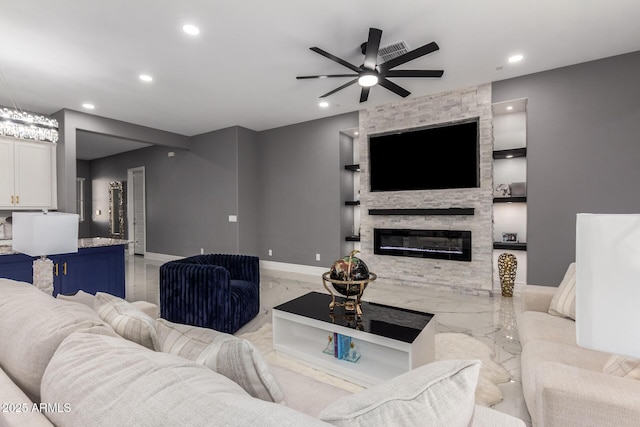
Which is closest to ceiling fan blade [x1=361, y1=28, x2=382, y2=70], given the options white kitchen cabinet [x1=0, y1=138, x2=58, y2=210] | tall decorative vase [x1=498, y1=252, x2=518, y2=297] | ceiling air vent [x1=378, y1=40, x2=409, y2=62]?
ceiling air vent [x1=378, y1=40, x2=409, y2=62]

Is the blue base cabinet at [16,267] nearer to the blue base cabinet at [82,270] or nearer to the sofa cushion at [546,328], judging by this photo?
the blue base cabinet at [82,270]

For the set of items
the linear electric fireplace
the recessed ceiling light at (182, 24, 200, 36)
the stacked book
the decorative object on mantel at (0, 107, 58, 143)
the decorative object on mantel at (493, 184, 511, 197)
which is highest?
the recessed ceiling light at (182, 24, 200, 36)

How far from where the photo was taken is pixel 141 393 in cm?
57

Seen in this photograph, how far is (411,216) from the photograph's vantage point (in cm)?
468

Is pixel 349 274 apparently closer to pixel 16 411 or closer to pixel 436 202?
pixel 16 411

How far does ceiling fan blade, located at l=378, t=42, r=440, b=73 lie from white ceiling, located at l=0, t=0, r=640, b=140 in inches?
9.7

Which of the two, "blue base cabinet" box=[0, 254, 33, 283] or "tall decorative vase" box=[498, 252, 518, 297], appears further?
"tall decorative vase" box=[498, 252, 518, 297]

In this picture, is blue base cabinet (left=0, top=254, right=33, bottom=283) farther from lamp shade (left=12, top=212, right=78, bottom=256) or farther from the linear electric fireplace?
the linear electric fireplace

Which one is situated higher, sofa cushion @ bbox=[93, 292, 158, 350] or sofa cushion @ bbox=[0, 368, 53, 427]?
sofa cushion @ bbox=[93, 292, 158, 350]

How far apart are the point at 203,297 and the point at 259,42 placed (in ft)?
8.28

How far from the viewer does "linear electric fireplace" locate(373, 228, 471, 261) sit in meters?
4.32

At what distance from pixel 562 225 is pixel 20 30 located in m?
6.03

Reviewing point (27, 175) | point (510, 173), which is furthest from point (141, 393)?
point (27, 175)

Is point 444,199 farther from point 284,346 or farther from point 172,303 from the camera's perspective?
point 172,303
